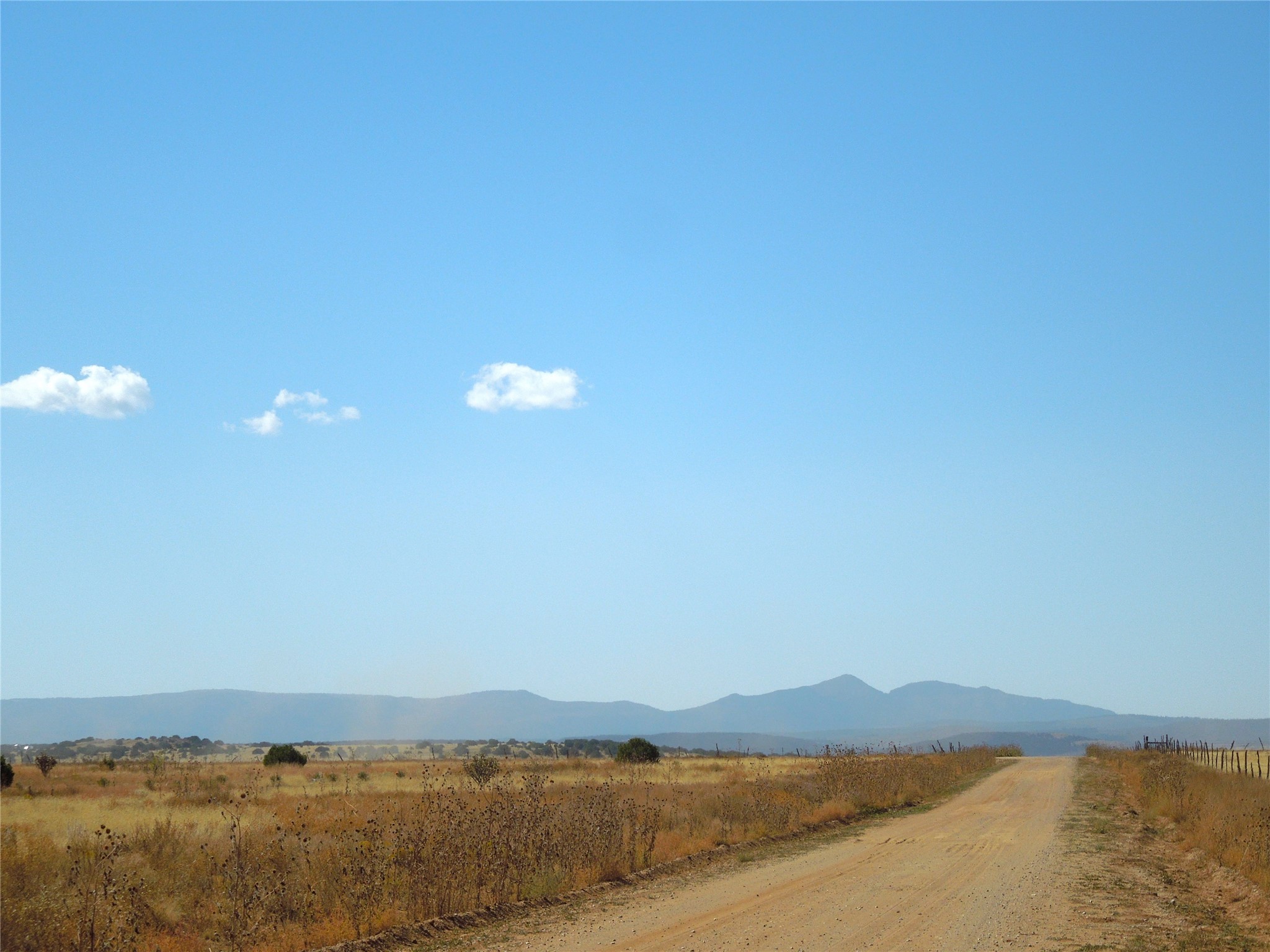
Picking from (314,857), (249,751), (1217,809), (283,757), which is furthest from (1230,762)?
(249,751)

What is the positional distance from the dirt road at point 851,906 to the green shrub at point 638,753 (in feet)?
134

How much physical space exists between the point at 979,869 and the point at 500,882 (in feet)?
28.1

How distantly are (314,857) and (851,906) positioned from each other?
8925 mm

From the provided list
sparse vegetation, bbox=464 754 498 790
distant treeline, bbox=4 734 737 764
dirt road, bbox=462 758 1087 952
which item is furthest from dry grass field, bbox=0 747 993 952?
distant treeline, bbox=4 734 737 764

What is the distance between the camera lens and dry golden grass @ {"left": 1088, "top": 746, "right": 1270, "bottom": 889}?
17062 millimetres

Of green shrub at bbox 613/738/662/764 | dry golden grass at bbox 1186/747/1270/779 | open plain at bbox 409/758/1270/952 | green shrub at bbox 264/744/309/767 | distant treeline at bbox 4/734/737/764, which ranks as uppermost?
open plain at bbox 409/758/1270/952

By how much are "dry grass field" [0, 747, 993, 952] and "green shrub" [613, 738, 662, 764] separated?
3310cm

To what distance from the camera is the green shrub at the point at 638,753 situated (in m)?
62.1

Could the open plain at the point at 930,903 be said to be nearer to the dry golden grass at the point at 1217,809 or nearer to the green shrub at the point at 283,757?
the dry golden grass at the point at 1217,809

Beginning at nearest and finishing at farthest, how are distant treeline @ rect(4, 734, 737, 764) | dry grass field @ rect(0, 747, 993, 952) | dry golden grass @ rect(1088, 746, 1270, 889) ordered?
dry grass field @ rect(0, 747, 993, 952), dry golden grass @ rect(1088, 746, 1270, 889), distant treeline @ rect(4, 734, 737, 764)

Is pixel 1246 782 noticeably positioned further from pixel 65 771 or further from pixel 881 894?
pixel 65 771

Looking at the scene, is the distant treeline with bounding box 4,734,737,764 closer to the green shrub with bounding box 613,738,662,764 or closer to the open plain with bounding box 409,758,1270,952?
the green shrub with bounding box 613,738,662,764

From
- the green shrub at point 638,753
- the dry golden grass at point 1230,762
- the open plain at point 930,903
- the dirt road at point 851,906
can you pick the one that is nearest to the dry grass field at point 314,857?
the open plain at point 930,903

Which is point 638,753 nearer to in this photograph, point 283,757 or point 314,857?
point 283,757
